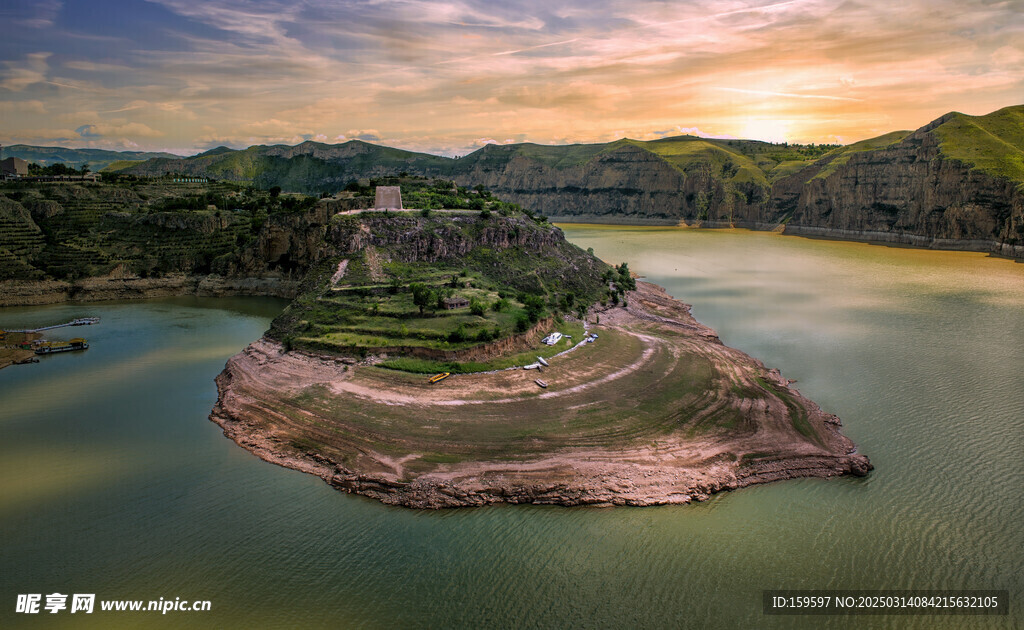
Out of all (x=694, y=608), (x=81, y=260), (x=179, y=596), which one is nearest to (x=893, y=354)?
(x=694, y=608)

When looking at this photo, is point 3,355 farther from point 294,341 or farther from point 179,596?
point 179,596

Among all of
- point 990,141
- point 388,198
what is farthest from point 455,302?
point 990,141

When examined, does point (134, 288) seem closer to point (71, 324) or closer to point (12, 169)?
point (71, 324)

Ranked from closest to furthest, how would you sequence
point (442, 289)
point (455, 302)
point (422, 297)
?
1. point (422, 297)
2. point (455, 302)
3. point (442, 289)

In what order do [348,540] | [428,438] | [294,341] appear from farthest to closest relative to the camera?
[294,341] < [428,438] < [348,540]

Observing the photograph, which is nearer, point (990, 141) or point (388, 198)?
point (388, 198)
